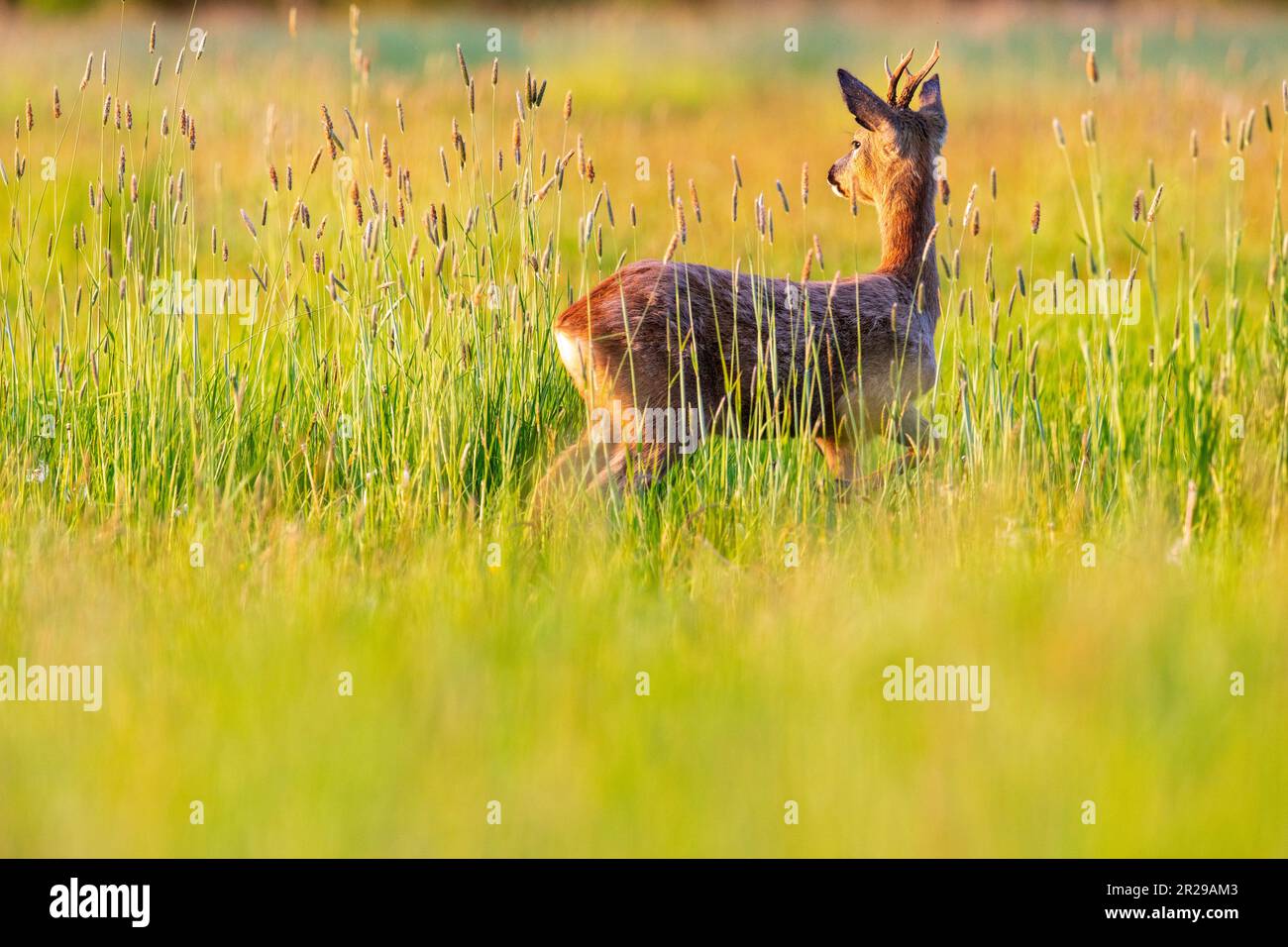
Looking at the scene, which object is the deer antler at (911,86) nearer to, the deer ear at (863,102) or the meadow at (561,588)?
the deer ear at (863,102)

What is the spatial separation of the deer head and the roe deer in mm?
13

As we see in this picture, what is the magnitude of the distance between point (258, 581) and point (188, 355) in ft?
5.19

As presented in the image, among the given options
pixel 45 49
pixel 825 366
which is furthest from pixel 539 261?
pixel 45 49

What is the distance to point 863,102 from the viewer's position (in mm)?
4664

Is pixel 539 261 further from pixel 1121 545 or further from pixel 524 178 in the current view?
pixel 1121 545

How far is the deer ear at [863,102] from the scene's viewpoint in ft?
15.3

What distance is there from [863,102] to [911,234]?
42 centimetres

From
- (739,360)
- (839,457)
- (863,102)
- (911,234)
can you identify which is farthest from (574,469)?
(863,102)

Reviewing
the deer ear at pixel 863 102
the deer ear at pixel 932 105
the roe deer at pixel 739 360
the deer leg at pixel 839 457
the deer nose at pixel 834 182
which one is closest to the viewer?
the roe deer at pixel 739 360

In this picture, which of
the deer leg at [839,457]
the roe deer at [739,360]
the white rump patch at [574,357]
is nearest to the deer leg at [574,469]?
the roe deer at [739,360]

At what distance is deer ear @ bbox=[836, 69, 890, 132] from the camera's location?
4648mm

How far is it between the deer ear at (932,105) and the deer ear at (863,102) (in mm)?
144

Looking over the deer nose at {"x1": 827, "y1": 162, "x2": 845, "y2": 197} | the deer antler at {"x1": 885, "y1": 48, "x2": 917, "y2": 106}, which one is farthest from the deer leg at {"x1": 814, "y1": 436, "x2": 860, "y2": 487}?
the deer antler at {"x1": 885, "y1": 48, "x2": 917, "y2": 106}

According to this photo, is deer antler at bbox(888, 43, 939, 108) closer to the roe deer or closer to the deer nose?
the roe deer
